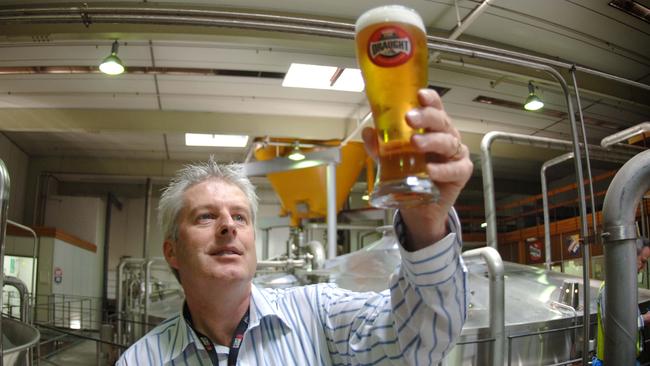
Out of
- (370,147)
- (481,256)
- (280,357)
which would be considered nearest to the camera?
(370,147)

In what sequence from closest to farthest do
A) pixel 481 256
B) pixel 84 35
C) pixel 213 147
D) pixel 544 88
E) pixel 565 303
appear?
1. pixel 481 256
2. pixel 565 303
3. pixel 84 35
4. pixel 544 88
5. pixel 213 147

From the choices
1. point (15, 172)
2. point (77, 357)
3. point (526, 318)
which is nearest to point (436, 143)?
point (526, 318)

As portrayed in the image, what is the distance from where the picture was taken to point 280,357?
3.58 ft

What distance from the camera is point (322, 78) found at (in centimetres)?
581

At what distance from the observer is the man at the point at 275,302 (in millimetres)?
776

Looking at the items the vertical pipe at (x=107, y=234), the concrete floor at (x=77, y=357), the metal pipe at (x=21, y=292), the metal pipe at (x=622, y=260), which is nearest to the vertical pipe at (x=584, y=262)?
the metal pipe at (x=622, y=260)

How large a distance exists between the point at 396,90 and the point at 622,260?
1059 millimetres

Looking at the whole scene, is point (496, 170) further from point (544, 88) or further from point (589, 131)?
point (544, 88)

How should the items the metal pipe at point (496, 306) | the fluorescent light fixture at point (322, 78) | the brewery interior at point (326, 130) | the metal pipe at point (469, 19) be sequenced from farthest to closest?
the fluorescent light fixture at point (322, 78), the metal pipe at point (469, 19), the brewery interior at point (326, 130), the metal pipe at point (496, 306)

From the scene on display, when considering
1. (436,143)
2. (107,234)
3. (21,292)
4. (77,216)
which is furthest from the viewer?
(107,234)

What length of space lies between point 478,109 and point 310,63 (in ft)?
8.83

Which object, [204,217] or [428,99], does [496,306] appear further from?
[428,99]

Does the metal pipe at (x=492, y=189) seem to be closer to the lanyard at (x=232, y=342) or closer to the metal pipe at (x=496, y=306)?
the metal pipe at (x=496, y=306)

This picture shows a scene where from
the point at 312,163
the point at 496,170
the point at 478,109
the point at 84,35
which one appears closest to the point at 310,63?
the point at 312,163
